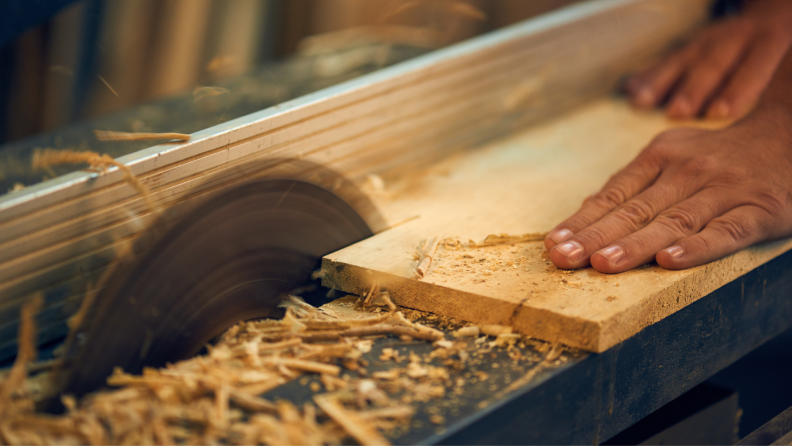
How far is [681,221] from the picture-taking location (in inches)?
54.5

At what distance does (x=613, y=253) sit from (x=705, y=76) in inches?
60.4

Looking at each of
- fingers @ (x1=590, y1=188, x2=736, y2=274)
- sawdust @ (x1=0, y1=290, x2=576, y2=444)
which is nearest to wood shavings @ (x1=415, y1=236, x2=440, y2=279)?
sawdust @ (x1=0, y1=290, x2=576, y2=444)

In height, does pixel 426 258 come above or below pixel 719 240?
above

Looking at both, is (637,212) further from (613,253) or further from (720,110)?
(720,110)

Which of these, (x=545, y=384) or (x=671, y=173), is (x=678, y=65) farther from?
(x=545, y=384)

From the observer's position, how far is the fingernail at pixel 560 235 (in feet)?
4.54

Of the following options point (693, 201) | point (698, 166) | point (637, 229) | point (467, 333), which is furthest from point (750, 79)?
A: point (467, 333)

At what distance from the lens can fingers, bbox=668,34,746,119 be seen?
7.97 ft

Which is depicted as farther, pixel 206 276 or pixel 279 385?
pixel 206 276

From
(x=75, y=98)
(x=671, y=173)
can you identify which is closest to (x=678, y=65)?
(x=671, y=173)

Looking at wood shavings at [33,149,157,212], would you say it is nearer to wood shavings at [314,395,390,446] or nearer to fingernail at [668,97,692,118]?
wood shavings at [314,395,390,446]

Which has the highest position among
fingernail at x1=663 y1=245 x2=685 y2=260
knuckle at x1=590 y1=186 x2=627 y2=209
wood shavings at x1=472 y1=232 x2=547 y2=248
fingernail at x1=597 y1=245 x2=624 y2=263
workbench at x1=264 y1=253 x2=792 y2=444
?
knuckle at x1=590 y1=186 x2=627 y2=209

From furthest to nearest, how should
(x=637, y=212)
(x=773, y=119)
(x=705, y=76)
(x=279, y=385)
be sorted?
(x=705, y=76), (x=773, y=119), (x=637, y=212), (x=279, y=385)

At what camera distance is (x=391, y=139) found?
1.95 metres
